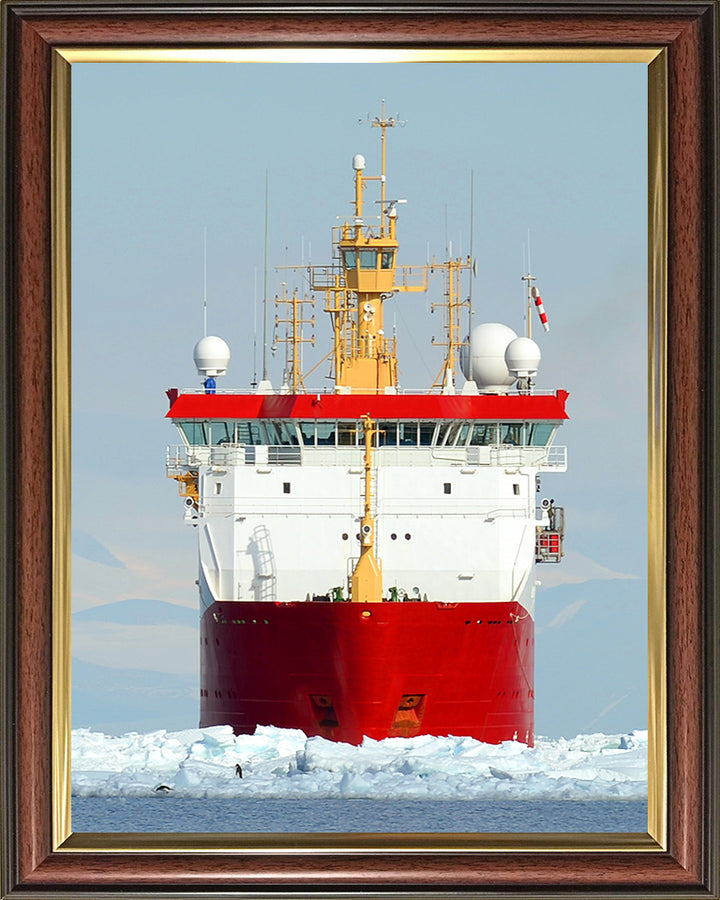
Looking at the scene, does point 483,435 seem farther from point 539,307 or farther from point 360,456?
point 539,307

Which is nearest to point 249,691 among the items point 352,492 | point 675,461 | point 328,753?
point 352,492

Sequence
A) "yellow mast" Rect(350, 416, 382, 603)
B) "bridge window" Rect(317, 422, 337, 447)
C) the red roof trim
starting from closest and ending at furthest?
"yellow mast" Rect(350, 416, 382, 603) < the red roof trim < "bridge window" Rect(317, 422, 337, 447)

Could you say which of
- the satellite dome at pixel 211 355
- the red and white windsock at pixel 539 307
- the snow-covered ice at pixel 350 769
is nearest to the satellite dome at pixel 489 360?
the satellite dome at pixel 211 355

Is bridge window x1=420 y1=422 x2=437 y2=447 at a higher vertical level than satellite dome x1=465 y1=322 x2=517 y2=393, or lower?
lower

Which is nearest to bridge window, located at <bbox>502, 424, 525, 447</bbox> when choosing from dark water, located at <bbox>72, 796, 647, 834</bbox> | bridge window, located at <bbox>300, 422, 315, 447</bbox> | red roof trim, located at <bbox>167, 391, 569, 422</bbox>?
red roof trim, located at <bbox>167, 391, 569, 422</bbox>

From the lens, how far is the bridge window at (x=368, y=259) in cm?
2167

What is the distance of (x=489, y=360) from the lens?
61.5 ft

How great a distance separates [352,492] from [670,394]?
36.8ft

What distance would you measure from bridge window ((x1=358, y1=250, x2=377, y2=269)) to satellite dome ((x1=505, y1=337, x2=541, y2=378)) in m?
3.74

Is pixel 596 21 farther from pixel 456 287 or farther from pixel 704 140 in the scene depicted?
pixel 456 287

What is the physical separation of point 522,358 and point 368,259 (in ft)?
31.3

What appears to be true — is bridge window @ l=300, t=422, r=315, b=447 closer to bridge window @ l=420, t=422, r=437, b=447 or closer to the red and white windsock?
bridge window @ l=420, t=422, r=437, b=447

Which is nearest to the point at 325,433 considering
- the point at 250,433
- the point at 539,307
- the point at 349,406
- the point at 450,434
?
the point at 349,406

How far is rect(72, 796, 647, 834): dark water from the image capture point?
7.70 metres
